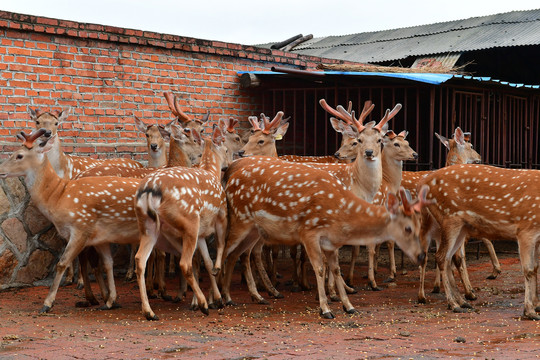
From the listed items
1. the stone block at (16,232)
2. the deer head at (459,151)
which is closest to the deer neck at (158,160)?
the stone block at (16,232)

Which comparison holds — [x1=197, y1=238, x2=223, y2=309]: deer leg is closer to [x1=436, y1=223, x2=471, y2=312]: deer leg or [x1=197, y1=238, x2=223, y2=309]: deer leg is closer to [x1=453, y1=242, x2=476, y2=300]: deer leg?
[x1=436, y1=223, x2=471, y2=312]: deer leg

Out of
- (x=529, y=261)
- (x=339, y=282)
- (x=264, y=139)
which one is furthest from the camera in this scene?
(x=264, y=139)

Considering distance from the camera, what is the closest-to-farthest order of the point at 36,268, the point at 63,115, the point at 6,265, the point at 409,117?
the point at 6,265, the point at 36,268, the point at 63,115, the point at 409,117

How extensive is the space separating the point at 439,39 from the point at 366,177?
9900 mm

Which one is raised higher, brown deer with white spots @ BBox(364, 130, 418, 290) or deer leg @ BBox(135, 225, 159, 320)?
brown deer with white spots @ BBox(364, 130, 418, 290)

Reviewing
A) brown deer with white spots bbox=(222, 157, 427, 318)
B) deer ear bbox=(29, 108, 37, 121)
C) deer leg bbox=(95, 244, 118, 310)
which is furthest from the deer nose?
deer ear bbox=(29, 108, 37, 121)

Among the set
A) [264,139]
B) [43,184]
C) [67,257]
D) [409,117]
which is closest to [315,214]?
[67,257]

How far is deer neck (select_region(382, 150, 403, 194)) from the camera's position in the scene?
32.4 ft

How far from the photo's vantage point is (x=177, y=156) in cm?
935

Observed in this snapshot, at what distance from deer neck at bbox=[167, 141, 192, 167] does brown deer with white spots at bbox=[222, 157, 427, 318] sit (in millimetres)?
1522

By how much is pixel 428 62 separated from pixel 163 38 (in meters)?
6.80

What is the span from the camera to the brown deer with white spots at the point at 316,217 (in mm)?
7410

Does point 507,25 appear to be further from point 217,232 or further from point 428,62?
point 217,232

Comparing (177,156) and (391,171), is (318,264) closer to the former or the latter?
(177,156)
